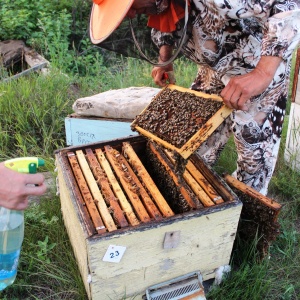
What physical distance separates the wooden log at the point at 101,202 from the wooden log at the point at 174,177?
324 millimetres

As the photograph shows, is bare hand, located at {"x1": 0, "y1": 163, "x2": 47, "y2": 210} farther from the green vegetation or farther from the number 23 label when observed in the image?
the green vegetation

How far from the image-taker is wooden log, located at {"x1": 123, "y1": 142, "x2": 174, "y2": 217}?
5.90ft

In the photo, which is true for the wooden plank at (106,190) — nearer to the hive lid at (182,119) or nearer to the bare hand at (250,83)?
the hive lid at (182,119)

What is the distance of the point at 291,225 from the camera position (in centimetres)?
264

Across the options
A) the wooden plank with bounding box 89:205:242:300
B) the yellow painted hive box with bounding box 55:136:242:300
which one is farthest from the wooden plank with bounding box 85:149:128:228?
the wooden plank with bounding box 89:205:242:300

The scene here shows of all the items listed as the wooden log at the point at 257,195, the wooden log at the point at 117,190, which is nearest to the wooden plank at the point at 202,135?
the wooden log at the point at 117,190

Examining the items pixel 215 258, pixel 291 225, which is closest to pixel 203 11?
pixel 215 258

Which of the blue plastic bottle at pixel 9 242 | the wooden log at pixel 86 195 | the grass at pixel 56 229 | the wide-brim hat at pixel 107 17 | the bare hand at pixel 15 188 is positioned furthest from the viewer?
the grass at pixel 56 229

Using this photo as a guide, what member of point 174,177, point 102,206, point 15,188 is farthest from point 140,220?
point 15,188

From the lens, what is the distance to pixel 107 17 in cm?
164

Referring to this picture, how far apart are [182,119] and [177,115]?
61 millimetres

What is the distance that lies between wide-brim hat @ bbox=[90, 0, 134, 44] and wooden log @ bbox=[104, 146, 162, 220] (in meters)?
0.66

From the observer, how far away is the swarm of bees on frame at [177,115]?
1872mm

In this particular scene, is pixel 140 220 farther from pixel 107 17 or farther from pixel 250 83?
pixel 107 17
